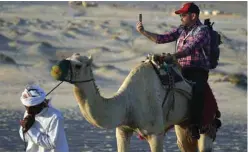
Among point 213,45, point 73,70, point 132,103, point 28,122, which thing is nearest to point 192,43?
point 213,45

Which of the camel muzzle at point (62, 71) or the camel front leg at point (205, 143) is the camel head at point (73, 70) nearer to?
the camel muzzle at point (62, 71)

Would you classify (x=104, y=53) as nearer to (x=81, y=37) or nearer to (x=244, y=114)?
(x=81, y=37)

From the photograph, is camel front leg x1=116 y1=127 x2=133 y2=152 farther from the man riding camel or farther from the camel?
the man riding camel

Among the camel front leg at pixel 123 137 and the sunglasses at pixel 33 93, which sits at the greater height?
the sunglasses at pixel 33 93

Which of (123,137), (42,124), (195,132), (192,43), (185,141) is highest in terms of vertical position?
(192,43)

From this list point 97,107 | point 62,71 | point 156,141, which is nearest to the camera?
point 62,71

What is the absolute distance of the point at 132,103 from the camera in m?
9.14

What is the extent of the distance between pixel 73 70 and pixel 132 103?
0.96 metres

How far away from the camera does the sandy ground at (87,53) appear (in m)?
14.5

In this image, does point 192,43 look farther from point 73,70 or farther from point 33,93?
point 33,93

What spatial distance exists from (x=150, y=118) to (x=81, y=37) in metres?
23.4

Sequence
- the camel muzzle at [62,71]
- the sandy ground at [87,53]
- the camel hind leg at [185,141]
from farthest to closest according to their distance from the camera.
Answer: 1. the sandy ground at [87,53]
2. the camel hind leg at [185,141]
3. the camel muzzle at [62,71]

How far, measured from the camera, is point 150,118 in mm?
9172

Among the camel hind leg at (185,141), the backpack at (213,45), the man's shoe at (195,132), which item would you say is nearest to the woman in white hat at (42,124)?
the man's shoe at (195,132)
